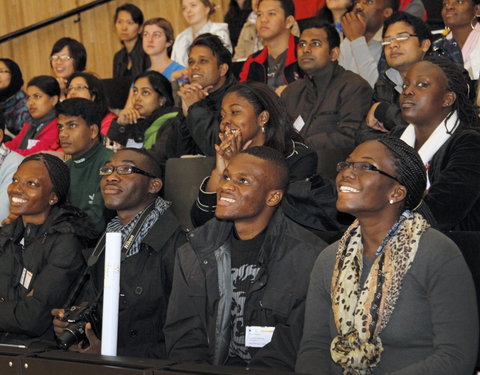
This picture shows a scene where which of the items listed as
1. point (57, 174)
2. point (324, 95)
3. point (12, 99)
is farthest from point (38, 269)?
point (12, 99)

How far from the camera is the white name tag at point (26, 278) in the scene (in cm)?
387

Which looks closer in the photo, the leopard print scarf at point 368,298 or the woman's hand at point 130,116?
the leopard print scarf at point 368,298

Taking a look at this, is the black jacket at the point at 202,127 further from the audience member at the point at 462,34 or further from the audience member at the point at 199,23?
the audience member at the point at 199,23

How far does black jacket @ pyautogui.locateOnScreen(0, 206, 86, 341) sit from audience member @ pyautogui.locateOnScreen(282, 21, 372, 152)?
1.49m

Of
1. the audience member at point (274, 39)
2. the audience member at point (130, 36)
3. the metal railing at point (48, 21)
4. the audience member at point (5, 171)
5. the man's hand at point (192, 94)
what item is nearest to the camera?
the man's hand at point (192, 94)

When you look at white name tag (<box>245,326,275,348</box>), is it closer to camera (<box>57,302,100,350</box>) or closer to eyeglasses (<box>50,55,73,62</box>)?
camera (<box>57,302,100,350</box>)

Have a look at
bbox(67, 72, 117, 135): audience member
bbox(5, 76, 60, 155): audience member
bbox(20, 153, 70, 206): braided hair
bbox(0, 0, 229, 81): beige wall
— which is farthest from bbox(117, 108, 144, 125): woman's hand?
bbox(0, 0, 229, 81): beige wall

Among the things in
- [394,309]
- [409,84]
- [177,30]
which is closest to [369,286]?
[394,309]

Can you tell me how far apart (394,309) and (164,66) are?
4589 mm

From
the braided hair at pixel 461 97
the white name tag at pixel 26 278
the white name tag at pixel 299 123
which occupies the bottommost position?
the white name tag at pixel 26 278

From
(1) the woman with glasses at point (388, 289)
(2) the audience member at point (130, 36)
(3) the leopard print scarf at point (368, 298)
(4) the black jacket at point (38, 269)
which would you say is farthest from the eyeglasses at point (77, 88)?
(3) the leopard print scarf at point (368, 298)

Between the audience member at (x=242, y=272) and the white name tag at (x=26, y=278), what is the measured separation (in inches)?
35.0

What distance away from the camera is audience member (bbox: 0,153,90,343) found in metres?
3.78

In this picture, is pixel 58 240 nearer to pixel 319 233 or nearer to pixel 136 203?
pixel 136 203
